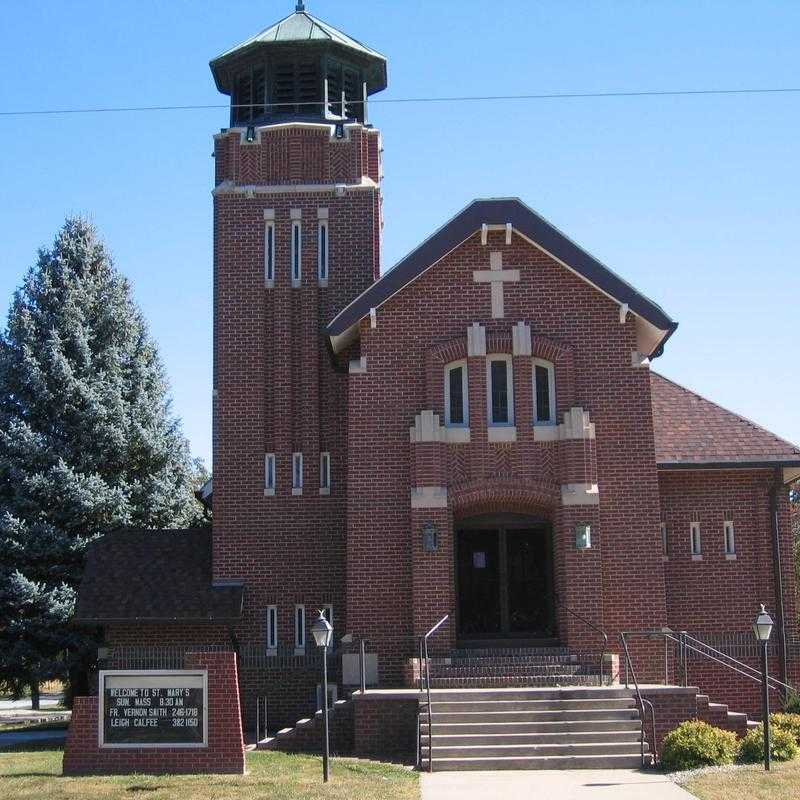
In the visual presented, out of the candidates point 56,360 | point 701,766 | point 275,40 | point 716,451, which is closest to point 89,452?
point 56,360

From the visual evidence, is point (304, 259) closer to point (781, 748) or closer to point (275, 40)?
point (275, 40)

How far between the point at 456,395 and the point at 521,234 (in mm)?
3206

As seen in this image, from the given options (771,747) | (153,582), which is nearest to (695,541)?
(771,747)

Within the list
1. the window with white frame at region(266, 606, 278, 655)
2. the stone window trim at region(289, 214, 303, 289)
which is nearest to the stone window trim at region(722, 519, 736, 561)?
the window with white frame at region(266, 606, 278, 655)

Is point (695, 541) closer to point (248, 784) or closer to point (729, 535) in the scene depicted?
point (729, 535)

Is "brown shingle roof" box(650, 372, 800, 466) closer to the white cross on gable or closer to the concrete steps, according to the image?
the white cross on gable

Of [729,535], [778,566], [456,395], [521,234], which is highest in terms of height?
[521,234]

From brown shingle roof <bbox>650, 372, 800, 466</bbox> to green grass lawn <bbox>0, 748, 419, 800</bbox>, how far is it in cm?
949

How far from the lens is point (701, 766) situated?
1627 centimetres

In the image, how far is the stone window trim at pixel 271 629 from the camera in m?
22.6

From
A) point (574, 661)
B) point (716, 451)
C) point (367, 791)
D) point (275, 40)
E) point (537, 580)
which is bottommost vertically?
point (367, 791)

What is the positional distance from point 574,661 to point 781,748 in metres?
4.30

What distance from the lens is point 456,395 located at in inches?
853

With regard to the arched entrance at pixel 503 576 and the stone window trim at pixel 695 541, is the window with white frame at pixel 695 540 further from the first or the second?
the arched entrance at pixel 503 576
